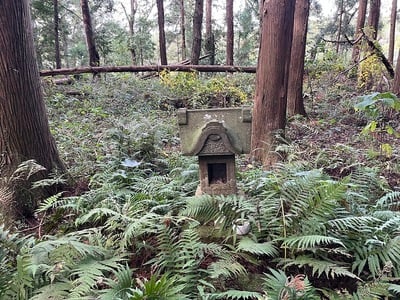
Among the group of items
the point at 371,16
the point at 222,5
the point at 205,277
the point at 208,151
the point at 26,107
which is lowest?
the point at 205,277

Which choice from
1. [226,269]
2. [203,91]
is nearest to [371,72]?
[203,91]

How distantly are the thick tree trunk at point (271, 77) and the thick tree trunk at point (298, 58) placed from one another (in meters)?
2.65

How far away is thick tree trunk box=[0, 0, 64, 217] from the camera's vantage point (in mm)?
3947

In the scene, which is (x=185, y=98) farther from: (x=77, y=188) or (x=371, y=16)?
(x=371, y=16)

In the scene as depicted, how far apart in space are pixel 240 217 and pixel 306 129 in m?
4.83

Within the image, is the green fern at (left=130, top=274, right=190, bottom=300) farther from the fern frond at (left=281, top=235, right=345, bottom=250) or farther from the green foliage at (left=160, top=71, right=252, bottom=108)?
the green foliage at (left=160, top=71, right=252, bottom=108)

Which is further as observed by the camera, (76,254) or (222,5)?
(222,5)

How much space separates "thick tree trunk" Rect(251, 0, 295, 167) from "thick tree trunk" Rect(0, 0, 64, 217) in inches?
135

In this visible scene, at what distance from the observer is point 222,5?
82.8ft

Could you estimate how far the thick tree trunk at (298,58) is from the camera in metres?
8.40

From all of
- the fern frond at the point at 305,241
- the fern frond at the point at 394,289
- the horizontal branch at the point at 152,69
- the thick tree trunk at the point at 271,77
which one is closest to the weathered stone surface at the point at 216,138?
the fern frond at the point at 305,241

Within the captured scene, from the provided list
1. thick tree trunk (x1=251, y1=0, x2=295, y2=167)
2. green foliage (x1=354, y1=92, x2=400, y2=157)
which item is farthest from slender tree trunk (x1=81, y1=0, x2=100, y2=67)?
green foliage (x1=354, y1=92, x2=400, y2=157)

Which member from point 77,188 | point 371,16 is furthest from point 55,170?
point 371,16

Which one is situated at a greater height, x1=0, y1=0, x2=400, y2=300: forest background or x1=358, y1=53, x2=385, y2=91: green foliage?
x1=358, y1=53, x2=385, y2=91: green foliage
